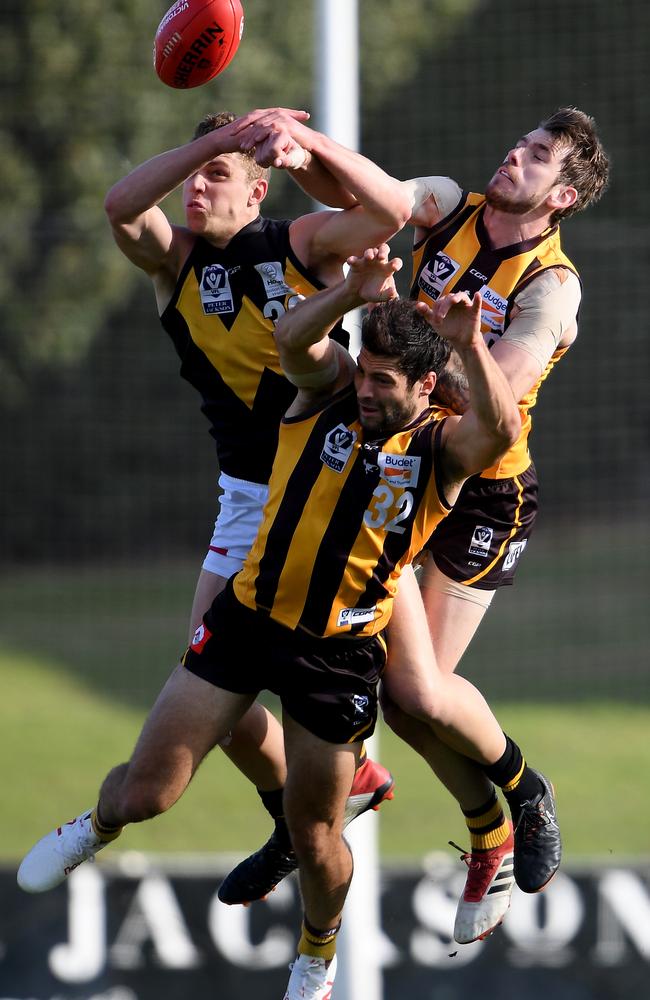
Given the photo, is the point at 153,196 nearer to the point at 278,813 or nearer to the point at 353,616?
the point at 353,616

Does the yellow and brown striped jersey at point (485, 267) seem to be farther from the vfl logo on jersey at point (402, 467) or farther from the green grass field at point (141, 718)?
the green grass field at point (141, 718)

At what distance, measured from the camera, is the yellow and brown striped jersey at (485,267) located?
4.04 metres

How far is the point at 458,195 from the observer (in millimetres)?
4211

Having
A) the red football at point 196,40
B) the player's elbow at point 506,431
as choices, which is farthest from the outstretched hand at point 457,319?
the red football at point 196,40

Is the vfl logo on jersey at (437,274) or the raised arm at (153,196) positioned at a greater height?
the raised arm at (153,196)

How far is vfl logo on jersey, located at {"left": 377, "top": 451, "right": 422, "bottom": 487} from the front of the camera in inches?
149

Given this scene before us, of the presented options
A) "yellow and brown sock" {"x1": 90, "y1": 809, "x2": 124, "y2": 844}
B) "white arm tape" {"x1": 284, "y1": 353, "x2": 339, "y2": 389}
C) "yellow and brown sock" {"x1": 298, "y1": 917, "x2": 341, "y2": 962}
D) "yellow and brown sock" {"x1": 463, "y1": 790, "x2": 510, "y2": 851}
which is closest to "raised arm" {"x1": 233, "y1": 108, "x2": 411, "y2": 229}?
"white arm tape" {"x1": 284, "y1": 353, "x2": 339, "y2": 389}

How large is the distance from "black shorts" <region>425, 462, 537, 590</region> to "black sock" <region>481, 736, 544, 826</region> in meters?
0.50

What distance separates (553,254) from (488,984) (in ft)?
15.9

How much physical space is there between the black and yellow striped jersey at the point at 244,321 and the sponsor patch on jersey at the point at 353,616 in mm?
597

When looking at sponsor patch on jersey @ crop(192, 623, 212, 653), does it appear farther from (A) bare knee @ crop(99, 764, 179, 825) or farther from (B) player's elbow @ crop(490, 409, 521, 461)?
(B) player's elbow @ crop(490, 409, 521, 461)

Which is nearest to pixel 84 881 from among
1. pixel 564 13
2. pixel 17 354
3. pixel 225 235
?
pixel 225 235

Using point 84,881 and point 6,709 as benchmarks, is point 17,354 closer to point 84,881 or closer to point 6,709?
point 6,709

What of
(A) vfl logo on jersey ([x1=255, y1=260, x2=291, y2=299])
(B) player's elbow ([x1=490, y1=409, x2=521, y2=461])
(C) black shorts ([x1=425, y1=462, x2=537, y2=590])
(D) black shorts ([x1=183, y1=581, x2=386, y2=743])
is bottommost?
(D) black shorts ([x1=183, y1=581, x2=386, y2=743])
